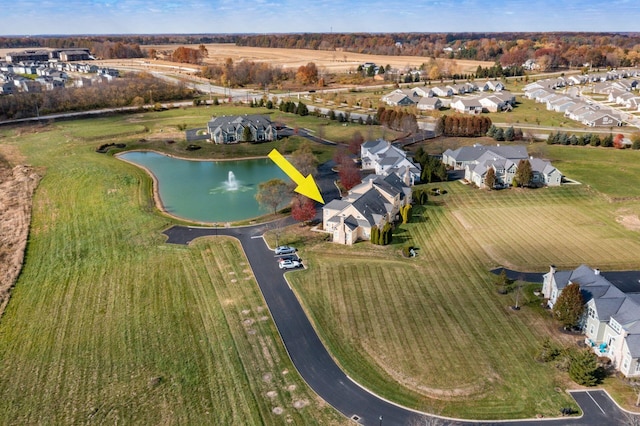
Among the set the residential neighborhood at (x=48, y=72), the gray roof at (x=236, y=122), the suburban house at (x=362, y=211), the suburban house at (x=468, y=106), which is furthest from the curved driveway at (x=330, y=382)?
the residential neighborhood at (x=48, y=72)

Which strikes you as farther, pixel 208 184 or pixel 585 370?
pixel 208 184

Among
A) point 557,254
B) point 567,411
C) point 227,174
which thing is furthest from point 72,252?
point 557,254

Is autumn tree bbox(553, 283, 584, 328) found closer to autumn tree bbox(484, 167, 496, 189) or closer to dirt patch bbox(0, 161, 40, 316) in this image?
autumn tree bbox(484, 167, 496, 189)

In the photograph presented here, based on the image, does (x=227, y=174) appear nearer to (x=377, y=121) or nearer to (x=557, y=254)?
(x=377, y=121)

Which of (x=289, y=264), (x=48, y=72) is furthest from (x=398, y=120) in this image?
(x=48, y=72)

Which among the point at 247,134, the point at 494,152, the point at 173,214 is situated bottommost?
the point at 173,214

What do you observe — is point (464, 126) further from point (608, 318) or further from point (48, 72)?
point (48, 72)

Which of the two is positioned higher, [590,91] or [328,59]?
[328,59]
